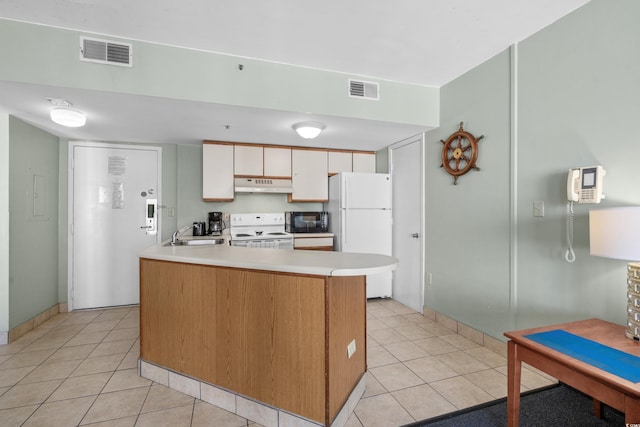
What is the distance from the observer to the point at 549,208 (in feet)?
7.18

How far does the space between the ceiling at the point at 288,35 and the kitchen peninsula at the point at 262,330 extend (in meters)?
1.50

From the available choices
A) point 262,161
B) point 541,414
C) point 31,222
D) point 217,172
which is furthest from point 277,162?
point 541,414

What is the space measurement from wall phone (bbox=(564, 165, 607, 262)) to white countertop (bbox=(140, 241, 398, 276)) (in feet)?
4.10

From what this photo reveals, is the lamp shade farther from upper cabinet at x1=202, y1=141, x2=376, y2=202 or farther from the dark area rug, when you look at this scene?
upper cabinet at x1=202, y1=141, x2=376, y2=202

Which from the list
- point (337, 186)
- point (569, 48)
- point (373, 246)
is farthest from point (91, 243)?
point (569, 48)

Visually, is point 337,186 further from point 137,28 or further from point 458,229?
point 137,28

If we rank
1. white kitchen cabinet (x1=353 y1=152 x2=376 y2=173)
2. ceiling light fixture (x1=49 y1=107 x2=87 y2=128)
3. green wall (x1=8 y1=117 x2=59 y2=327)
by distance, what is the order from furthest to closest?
1. white kitchen cabinet (x1=353 y1=152 x2=376 y2=173)
2. green wall (x1=8 y1=117 x2=59 y2=327)
3. ceiling light fixture (x1=49 y1=107 x2=87 y2=128)

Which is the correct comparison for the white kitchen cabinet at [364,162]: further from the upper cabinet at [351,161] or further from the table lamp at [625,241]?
the table lamp at [625,241]

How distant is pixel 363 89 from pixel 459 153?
3.78 feet

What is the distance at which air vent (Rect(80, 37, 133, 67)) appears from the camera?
2246 mm

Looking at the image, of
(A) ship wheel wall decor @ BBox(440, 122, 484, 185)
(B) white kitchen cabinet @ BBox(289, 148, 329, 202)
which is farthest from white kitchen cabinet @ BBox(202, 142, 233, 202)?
(A) ship wheel wall decor @ BBox(440, 122, 484, 185)

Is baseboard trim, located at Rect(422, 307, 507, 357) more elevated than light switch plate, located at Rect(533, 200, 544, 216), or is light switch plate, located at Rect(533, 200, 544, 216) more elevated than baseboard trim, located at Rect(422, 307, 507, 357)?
light switch plate, located at Rect(533, 200, 544, 216)

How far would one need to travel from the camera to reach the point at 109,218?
12.8 ft

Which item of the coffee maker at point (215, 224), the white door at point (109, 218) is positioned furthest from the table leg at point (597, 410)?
the white door at point (109, 218)
